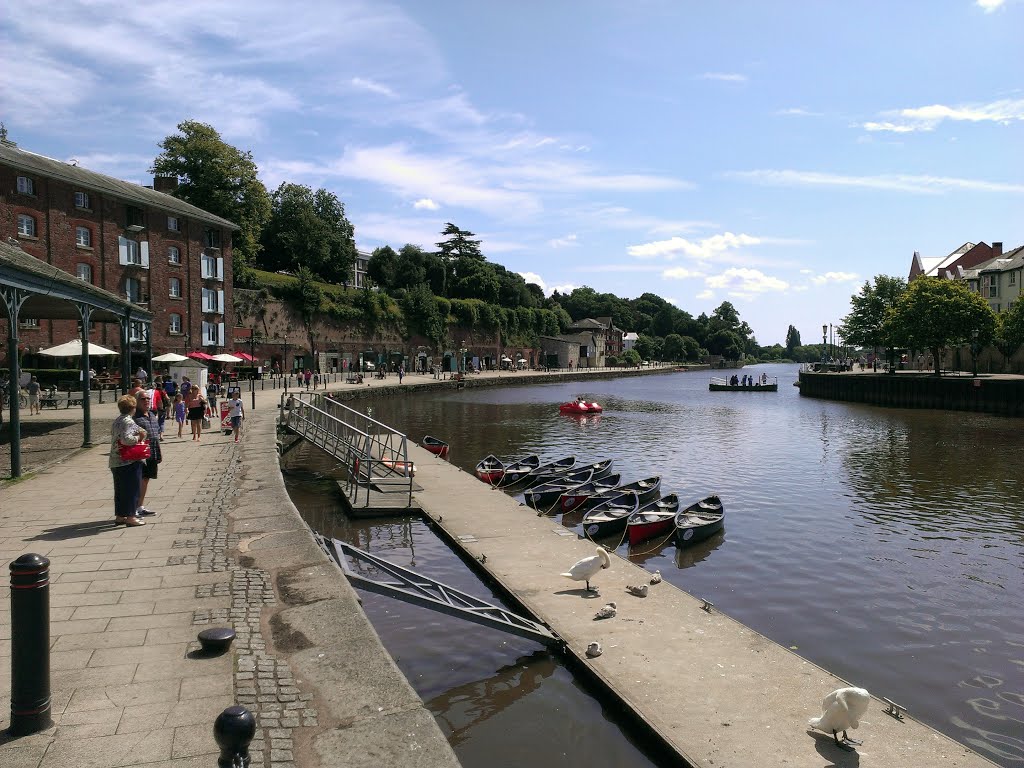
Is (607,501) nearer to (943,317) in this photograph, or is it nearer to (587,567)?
(587,567)

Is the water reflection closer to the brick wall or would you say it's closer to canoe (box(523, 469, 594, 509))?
canoe (box(523, 469, 594, 509))

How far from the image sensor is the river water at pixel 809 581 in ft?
30.2

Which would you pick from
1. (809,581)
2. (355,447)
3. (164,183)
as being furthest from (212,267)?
(809,581)

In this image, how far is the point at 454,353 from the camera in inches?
4190

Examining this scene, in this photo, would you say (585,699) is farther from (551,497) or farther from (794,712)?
(551,497)

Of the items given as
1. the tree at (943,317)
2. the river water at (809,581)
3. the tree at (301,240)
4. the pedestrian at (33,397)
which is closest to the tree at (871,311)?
the tree at (943,317)

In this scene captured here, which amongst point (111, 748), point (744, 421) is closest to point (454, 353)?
point (744, 421)

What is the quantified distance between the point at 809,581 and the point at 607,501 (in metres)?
6.19

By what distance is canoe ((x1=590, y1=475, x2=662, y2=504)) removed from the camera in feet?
70.0

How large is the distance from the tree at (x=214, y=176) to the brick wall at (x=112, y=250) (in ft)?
25.3

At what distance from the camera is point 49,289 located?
17938mm

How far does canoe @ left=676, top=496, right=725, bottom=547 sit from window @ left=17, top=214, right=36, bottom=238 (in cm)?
4894

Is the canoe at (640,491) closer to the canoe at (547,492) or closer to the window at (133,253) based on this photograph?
the canoe at (547,492)

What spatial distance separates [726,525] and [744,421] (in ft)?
111
